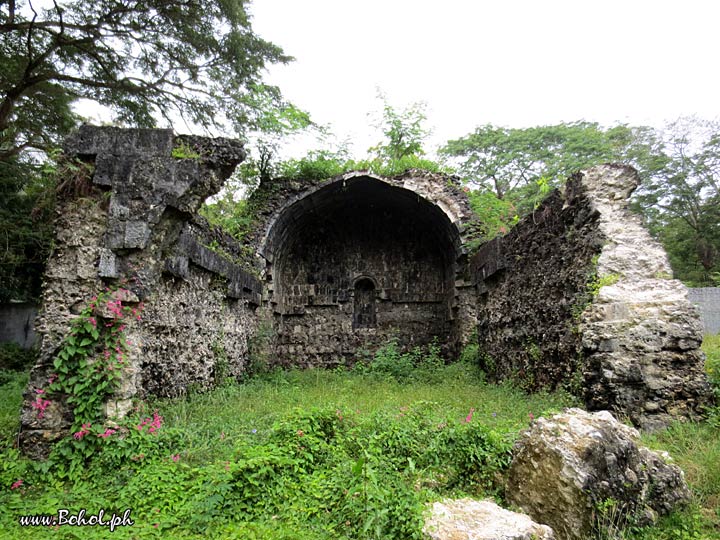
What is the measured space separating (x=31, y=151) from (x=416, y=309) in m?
11.4

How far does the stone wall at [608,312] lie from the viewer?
14.7ft

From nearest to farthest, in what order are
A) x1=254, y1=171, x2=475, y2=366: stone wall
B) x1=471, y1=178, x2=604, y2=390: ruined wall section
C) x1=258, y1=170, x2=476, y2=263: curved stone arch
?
x1=471, y1=178, x2=604, y2=390: ruined wall section < x1=258, y1=170, x2=476, y2=263: curved stone arch < x1=254, y1=171, x2=475, y2=366: stone wall

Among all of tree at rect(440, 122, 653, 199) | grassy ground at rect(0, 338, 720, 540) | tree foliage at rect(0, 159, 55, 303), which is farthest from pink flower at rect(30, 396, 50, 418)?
tree at rect(440, 122, 653, 199)

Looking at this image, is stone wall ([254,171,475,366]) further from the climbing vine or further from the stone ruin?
the climbing vine

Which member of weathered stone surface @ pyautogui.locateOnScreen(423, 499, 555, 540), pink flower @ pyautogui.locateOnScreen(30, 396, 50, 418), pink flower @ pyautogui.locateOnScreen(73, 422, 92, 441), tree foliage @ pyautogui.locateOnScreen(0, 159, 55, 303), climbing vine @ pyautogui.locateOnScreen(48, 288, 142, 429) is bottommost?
weathered stone surface @ pyautogui.locateOnScreen(423, 499, 555, 540)

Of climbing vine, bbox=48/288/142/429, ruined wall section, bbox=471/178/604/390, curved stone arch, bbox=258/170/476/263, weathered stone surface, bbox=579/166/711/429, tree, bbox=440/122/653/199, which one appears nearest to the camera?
climbing vine, bbox=48/288/142/429

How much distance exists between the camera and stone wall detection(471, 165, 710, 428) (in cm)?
449

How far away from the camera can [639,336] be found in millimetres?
4613

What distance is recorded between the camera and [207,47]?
10.6 metres

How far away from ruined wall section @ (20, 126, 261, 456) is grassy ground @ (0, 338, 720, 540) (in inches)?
19.8

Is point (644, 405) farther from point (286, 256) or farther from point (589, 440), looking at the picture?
point (286, 256)

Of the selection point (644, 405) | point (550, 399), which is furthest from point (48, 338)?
point (644, 405)

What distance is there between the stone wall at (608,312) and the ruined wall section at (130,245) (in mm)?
4470

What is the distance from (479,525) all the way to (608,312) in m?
3.11
